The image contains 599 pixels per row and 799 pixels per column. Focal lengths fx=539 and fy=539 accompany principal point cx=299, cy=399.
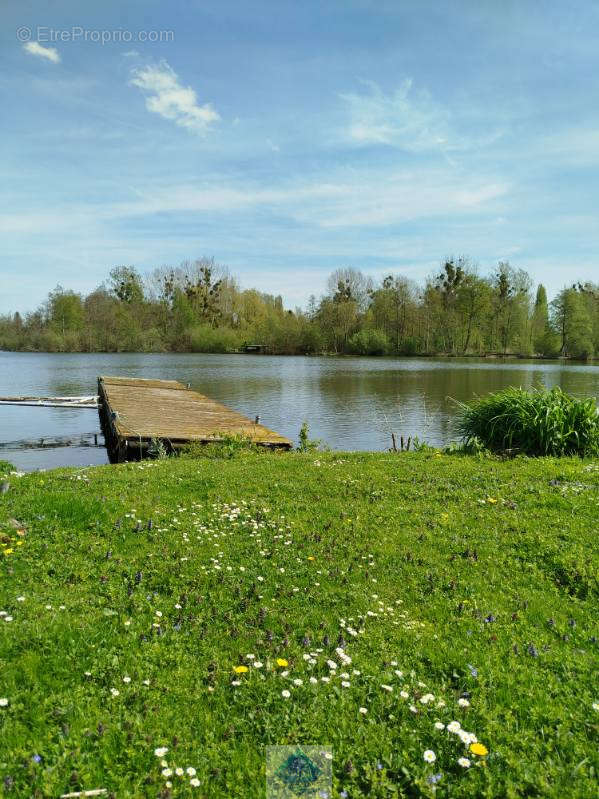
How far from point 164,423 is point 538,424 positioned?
11.7m

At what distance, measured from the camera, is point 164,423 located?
18.4 meters

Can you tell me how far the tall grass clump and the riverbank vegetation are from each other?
8190 cm

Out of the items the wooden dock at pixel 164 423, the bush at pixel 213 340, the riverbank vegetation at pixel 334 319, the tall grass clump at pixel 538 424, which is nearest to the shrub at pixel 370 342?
the riverbank vegetation at pixel 334 319

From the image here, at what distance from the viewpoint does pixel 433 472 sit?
10.6 m

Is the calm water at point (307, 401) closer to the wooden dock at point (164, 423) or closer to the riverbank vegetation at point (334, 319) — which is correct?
the wooden dock at point (164, 423)

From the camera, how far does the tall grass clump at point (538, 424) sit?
13.2 meters

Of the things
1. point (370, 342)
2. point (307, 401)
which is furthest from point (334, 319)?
point (307, 401)

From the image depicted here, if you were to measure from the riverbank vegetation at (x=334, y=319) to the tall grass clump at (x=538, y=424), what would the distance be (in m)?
81.9

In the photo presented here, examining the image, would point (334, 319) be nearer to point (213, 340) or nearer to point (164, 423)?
point (213, 340)

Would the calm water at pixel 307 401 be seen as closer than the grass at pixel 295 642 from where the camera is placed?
No

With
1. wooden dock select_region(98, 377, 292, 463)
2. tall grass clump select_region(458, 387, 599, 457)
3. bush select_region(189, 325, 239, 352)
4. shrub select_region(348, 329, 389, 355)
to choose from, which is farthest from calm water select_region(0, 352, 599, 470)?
bush select_region(189, 325, 239, 352)

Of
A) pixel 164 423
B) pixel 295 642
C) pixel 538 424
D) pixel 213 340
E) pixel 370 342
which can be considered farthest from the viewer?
pixel 213 340

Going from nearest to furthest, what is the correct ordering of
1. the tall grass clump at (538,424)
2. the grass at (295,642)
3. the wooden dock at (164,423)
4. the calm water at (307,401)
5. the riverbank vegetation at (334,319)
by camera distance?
the grass at (295,642) → the tall grass clump at (538,424) → the wooden dock at (164,423) → the calm water at (307,401) → the riverbank vegetation at (334,319)

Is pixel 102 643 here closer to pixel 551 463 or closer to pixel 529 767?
pixel 529 767
